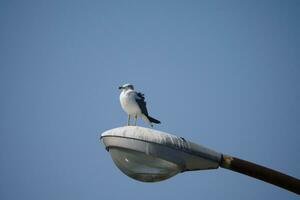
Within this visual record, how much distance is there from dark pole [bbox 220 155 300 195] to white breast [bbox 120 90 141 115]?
4.73m

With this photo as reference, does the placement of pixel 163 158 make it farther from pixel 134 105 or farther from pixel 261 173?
pixel 134 105

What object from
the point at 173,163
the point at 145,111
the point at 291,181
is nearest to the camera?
the point at 291,181

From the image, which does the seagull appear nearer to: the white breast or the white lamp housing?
the white breast

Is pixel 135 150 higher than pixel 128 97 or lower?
lower

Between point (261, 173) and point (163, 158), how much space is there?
94 centimetres

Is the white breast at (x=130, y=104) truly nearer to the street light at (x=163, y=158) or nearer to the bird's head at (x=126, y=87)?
the bird's head at (x=126, y=87)

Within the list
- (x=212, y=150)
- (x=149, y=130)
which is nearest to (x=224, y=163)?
(x=212, y=150)

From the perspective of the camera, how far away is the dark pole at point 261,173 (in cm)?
427

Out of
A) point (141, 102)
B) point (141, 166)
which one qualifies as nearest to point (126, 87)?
point (141, 102)

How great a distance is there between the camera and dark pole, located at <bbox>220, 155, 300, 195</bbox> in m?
4.27

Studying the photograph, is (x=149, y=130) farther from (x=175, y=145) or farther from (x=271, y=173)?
(x=271, y=173)

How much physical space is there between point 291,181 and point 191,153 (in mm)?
966

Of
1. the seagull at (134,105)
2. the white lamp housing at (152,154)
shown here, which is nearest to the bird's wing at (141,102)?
the seagull at (134,105)

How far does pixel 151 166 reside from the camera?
4766 millimetres
